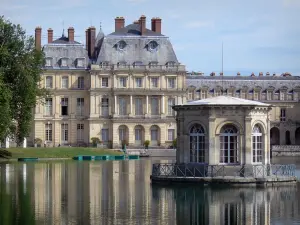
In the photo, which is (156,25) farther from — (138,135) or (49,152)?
(49,152)

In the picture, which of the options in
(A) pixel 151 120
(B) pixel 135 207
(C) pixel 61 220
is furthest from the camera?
(A) pixel 151 120

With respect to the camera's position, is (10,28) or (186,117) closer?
(186,117)

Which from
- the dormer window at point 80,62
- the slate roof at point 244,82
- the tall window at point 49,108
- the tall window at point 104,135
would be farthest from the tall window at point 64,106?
the slate roof at point 244,82

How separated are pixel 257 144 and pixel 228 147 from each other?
1674mm

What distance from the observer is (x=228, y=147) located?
4578cm

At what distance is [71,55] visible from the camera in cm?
10325

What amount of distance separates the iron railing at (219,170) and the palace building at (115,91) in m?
55.4

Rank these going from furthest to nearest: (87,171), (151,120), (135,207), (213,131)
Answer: (151,120) → (87,171) → (213,131) → (135,207)

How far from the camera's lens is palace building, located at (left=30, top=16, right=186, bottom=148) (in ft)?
334

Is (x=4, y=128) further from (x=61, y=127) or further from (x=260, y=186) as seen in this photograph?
(x=61, y=127)

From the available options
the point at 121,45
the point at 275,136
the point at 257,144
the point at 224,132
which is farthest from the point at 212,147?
the point at 275,136

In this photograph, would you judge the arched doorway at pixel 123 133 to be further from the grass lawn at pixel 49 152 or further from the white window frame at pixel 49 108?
the grass lawn at pixel 49 152

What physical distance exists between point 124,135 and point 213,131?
5747 centimetres

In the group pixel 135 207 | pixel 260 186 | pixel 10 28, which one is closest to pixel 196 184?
pixel 260 186
